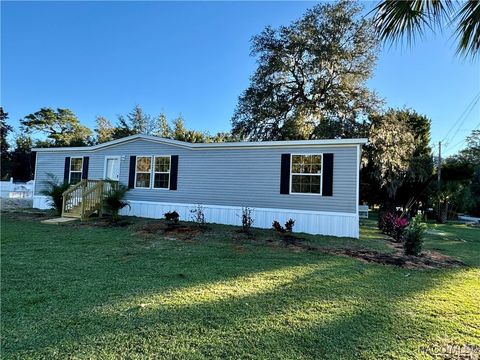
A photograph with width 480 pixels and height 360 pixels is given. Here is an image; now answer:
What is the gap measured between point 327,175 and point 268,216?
2400mm

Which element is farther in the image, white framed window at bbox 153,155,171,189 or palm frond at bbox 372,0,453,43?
white framed window at bbox 153,155,171,189

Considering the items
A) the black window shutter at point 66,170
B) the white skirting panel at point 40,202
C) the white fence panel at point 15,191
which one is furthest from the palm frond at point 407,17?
the white fence panel at point 15,191

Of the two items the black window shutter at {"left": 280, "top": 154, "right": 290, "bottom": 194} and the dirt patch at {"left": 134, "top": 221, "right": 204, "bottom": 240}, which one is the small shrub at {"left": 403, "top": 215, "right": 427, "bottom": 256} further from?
the dirt patch at {"left": 134, "top": 221, "right": 204, "bottom": 240}

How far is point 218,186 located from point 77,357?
887 centimetres

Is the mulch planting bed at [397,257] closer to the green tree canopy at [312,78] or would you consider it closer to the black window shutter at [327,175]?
the black window shutter at [327,175]

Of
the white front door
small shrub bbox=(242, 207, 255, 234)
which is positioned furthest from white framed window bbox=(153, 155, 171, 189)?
small shrub bbox=(242, 207, 255, 234)

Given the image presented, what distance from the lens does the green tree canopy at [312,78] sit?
15.9 meters

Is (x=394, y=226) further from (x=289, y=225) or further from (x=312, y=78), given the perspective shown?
(x=312, y=78)

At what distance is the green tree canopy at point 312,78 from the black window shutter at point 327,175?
6.41 metres

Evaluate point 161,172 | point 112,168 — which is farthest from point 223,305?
point 112,168

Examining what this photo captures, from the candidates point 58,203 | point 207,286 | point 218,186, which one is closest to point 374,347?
point 207,286

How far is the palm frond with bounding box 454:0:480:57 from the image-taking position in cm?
254

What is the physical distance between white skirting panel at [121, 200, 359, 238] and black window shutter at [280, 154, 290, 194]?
27.7 inches

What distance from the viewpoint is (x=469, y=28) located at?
2.69 meters
